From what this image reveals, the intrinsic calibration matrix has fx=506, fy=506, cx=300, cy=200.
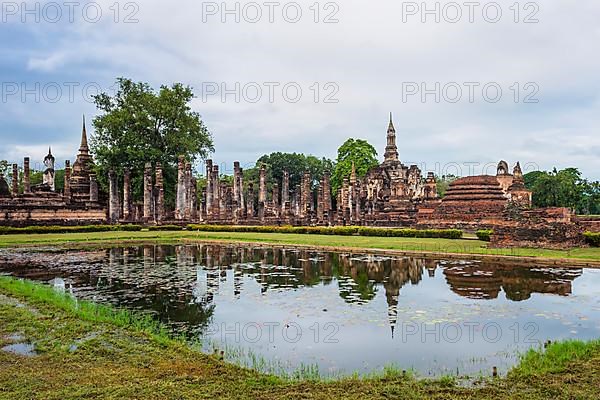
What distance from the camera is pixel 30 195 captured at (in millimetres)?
37438

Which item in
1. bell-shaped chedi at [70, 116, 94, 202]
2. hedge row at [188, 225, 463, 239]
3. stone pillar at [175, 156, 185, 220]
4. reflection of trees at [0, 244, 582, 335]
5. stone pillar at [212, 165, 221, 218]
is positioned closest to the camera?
reflection of trees at [0, 244, 582, 335]

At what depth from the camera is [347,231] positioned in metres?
29.3

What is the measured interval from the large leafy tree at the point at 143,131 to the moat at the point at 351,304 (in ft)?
83.0

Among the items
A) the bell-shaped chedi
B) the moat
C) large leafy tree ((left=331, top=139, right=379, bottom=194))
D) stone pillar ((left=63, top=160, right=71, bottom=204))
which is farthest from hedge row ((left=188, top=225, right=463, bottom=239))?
large leafy tree ((left=331, top=139, right=379, bottom=194))

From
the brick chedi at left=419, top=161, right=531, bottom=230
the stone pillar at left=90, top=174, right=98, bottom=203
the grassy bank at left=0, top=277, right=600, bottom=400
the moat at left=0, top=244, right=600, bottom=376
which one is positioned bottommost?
the moat at left=0, top=244, right=600, bottom=376

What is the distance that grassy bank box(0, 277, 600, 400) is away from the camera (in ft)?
15.9

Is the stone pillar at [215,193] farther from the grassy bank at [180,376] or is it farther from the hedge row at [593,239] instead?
the grassy bank at [180,376]

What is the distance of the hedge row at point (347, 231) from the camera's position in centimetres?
2519

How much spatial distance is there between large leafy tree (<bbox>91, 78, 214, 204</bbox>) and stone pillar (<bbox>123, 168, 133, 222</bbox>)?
1.85m

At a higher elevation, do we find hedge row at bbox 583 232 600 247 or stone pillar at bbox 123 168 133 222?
stone pillar at bbox 123 168 133 222

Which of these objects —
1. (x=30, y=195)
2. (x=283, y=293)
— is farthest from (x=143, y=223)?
(x=283, y=293)

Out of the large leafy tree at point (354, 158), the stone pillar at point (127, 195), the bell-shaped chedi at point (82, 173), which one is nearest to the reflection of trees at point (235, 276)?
the stone pillar at point (127, 195)

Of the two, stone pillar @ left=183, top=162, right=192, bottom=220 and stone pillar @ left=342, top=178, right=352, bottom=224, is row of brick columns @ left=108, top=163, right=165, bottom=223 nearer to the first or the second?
stone pillar @ left=183, top=162, right=192, bottom=220

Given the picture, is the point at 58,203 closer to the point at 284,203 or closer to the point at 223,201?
the point at 223,201
